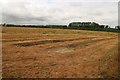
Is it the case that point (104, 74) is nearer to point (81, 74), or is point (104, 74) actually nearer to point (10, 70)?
point (81, 74)

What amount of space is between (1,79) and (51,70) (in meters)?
2.49

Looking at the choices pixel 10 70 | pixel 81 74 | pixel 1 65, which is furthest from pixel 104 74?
pixel 1 65

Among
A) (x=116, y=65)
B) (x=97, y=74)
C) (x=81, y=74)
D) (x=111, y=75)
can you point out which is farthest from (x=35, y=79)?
(x=116, y=65)

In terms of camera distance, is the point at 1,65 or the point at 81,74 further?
the point at 1,65

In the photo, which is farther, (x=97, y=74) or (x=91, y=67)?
(x=91, y=67)

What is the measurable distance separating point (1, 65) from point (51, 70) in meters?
2.80

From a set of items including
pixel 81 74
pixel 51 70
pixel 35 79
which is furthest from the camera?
pixel 51 70

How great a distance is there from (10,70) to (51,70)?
6.40 ft

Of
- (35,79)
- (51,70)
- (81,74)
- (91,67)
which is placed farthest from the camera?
(91,67)

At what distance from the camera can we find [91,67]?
11133 mm

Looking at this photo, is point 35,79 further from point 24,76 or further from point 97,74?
point 97,74

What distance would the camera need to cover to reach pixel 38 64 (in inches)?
460

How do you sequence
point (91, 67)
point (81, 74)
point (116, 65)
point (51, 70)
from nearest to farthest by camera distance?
1. point (81, 74)
2. point (51, 70)
3. point (91, 67)
4. point (116, 65)

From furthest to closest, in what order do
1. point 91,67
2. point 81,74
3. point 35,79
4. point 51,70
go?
point 91,67 < point 51,70 < point 81,74 < point 35,79
